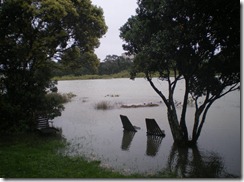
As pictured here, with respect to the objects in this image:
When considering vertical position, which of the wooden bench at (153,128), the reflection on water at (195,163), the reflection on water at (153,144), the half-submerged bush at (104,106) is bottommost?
the reflection on water at (195,163)

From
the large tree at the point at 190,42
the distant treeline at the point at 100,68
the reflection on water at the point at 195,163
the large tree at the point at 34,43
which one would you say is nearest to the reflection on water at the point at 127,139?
the reflection on water at the point at 195,163

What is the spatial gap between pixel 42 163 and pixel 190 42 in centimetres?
441

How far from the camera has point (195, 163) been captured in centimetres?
732

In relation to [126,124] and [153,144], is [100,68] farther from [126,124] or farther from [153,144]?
[153,144]

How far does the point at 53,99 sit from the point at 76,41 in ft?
6.41

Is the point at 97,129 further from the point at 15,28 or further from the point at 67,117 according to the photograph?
the point at 15,28

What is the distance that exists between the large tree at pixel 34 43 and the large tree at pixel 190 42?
1.74 m

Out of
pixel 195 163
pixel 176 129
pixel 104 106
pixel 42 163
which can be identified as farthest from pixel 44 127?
pixel 195 163

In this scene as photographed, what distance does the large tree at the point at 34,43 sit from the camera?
8.82 metres

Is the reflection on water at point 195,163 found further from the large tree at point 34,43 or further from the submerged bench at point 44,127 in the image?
the large tree at point 34,43

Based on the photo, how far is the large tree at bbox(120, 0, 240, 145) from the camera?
7.12m

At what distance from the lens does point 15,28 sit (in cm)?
893

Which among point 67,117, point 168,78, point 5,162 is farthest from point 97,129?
point 5,162

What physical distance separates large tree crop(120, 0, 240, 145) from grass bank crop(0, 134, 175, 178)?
278 centimetres
